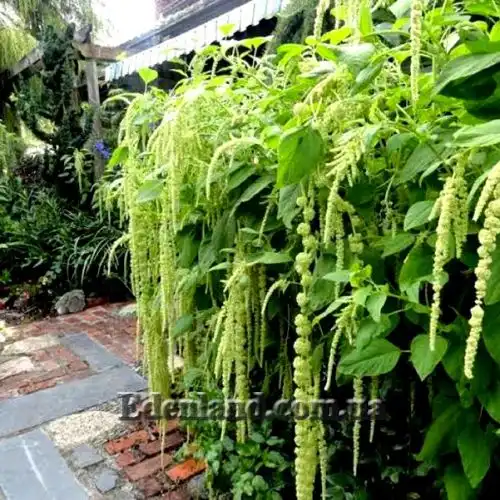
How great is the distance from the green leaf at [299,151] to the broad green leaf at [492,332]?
1.04ft

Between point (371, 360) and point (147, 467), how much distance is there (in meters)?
1.12

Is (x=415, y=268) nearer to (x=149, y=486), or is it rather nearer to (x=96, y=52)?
(x=149, y=486)

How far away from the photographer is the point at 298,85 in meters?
0.80

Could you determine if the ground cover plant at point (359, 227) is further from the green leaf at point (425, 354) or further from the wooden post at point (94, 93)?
the wooden post at point (94, 93)

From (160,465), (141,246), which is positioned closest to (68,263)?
(160,465)

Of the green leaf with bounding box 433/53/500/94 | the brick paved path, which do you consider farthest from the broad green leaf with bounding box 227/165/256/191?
the brick paved path

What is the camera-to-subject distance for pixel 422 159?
2.27 feet

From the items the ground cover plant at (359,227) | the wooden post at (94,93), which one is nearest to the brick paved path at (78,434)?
the ground cover plant at (359,227)

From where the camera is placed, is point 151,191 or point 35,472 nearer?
point 151,191

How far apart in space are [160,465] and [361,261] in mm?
1148

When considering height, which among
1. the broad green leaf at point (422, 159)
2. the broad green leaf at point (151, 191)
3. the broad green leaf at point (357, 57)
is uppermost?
the broad green leaf at point (357, 57)

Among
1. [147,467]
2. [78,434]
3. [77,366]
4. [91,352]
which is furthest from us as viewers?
[91,352]

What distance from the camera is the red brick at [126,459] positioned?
5.27ft

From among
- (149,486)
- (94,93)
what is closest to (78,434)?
(149,486)
